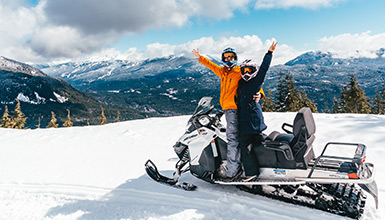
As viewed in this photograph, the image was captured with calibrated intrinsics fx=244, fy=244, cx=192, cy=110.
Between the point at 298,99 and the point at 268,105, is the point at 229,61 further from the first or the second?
the point at 268,105

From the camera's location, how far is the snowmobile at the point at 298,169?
332cm

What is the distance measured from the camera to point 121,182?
16.9 feet

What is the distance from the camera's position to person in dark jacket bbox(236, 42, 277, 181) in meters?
3.73

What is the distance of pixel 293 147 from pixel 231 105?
1.14m

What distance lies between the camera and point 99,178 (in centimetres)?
540

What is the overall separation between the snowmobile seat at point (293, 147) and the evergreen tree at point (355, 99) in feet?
117

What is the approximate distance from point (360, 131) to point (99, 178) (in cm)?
691

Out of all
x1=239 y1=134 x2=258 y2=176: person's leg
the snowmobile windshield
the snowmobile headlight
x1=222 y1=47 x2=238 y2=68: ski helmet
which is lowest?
x1=239 y1=134 x2=258 y2=176: person's leg

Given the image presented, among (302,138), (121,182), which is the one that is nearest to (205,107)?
(302,138)

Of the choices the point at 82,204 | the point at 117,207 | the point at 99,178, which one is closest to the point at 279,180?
the point at 117,207

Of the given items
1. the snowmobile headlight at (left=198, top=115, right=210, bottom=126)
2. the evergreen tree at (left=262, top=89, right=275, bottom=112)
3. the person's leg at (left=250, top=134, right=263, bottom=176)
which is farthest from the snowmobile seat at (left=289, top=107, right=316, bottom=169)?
the evergreen tree at (left=262, top=89, right=275, bottom=112)

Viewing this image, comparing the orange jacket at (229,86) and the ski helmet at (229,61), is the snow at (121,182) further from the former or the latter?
the ski helmet at (229,61)

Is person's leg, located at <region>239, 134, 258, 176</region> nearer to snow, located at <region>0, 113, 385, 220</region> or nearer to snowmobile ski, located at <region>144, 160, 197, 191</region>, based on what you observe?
snow, located at <region>0, 113, 385, 220</region>

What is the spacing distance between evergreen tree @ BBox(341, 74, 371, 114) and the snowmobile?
35.6m
